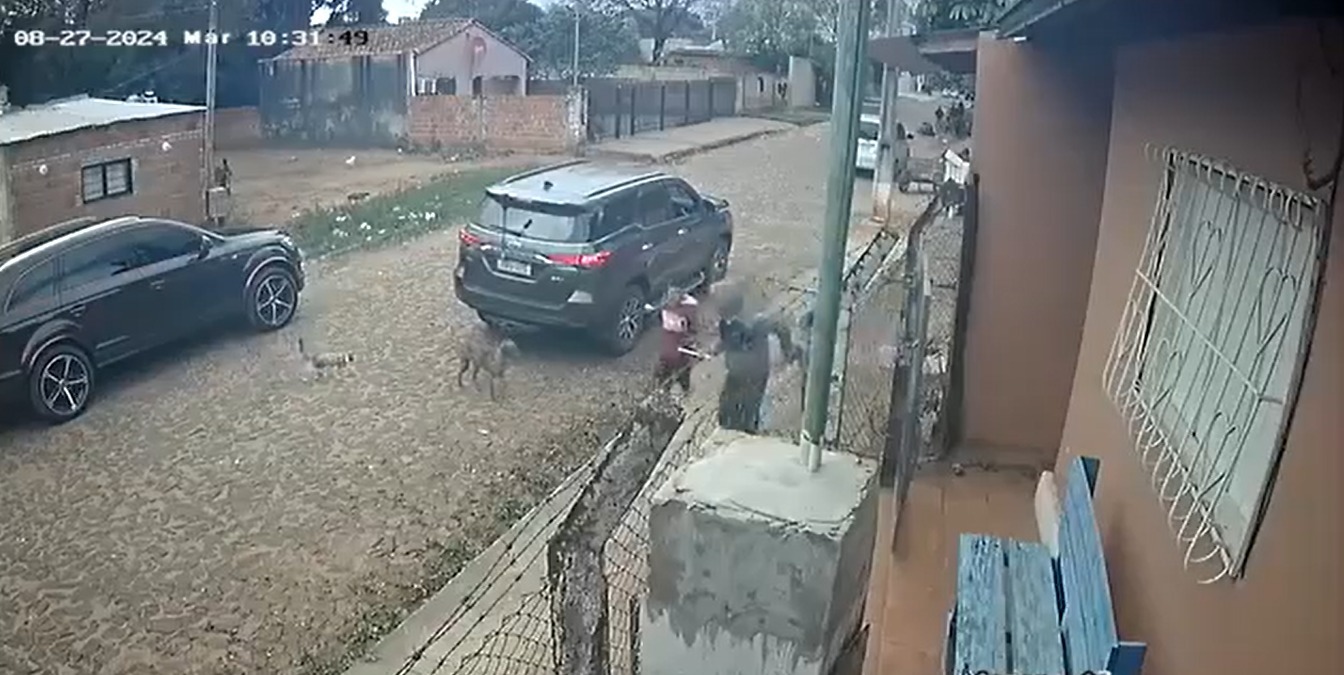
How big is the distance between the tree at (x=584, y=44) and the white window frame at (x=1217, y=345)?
274 centimetres

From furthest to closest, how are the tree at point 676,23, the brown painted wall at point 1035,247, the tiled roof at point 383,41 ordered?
the tree at point 676,23, the tiled roof at point 383,41, the brown painted wall at point 1035,247

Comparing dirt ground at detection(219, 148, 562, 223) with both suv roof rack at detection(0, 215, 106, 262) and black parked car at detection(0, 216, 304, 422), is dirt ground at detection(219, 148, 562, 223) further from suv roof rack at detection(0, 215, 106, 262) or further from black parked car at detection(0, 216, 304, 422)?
suv roof rack at detection(0, 215, 106, 262)

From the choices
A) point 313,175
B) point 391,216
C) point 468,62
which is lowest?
point 391,216

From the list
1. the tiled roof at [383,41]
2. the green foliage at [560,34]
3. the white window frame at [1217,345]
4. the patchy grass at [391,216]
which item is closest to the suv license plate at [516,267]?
the patchy grass at [391,216]

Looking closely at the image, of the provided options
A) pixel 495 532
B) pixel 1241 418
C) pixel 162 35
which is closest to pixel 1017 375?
pixel 495 532

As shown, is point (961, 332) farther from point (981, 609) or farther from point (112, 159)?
point (112, 159)

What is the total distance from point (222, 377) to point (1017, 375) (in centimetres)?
183

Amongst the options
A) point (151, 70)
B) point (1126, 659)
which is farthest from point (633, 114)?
point (1126, 659)

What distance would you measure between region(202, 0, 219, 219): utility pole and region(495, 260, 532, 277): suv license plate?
756 millimetres

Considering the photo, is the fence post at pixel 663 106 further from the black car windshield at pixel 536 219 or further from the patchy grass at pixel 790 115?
the black car windshield at pixel 536 219

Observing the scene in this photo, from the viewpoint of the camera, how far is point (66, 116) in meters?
2.29

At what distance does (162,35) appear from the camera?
2.56 metres

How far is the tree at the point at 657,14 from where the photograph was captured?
3.95m

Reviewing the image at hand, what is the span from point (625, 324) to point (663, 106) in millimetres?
1471
